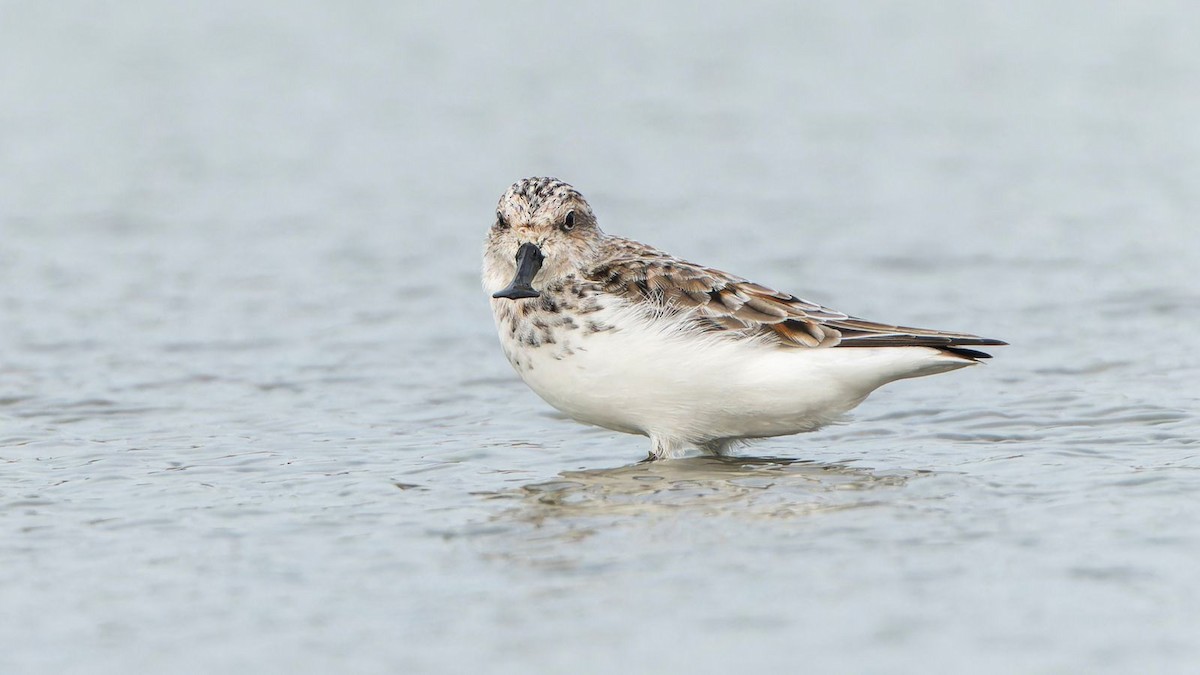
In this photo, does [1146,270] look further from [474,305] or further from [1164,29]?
[1164,29]

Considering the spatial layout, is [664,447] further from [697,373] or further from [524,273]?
[524,273]

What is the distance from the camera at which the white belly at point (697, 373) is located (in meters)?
8.02

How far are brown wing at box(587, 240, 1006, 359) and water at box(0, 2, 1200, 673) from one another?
0.68 meters

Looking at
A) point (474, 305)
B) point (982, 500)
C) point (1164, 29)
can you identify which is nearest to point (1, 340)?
point (474, 305)

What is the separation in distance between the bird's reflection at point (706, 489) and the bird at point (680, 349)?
0.20m

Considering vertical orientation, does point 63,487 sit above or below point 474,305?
below

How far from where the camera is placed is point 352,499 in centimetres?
775

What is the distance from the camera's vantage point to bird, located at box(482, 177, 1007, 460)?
8.03 metres

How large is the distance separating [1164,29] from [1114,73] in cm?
238

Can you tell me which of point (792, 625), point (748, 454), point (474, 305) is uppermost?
point (474, 305)

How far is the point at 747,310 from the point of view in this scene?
27.4 feet

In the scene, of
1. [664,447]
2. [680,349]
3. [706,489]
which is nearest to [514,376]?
[664,447]

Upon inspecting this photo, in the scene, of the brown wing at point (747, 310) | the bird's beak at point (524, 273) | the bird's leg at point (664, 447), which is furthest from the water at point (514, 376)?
the bird's beak at point (524, 273)

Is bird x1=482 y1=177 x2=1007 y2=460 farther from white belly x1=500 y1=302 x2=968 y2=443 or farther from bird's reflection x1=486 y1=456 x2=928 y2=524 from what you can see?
bird's reflection x1=486 y1=456 x2=928 y2=524
